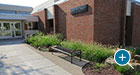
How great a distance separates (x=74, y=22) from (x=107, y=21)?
3177mm

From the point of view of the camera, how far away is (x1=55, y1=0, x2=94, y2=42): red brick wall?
8745mm

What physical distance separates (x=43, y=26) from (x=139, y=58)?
1362 cm

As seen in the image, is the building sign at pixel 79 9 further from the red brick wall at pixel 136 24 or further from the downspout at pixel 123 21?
the red brick wall at pixel 136 24

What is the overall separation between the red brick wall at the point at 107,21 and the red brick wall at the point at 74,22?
520 millimetres

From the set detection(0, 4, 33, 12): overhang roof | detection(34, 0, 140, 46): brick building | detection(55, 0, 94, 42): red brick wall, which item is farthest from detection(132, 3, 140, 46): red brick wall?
detection(0, 4, 33, 12): overhang roof

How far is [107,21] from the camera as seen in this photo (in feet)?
30.3

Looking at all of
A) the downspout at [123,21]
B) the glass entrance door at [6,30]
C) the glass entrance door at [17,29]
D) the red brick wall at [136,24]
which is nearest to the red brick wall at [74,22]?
the downspout at [123,21]

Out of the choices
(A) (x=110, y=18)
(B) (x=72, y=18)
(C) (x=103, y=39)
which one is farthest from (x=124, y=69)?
(B) (x=72, y=18)

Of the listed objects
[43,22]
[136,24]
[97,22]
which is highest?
[43,22]

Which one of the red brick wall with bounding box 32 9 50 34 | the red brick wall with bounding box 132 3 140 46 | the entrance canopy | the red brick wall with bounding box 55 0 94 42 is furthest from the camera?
the red brick wall with bounding box 32 9 50 34

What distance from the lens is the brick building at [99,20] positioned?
8602 millimetres

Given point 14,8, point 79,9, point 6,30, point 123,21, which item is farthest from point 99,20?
point 14,8

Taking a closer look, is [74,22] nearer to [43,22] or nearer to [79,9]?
[79,9]

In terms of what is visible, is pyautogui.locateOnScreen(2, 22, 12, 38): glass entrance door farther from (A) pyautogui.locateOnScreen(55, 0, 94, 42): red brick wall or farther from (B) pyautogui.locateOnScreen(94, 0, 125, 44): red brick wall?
(B) pyautogui.locateOnScreen(94, 0, 125, 44): red brick wall
